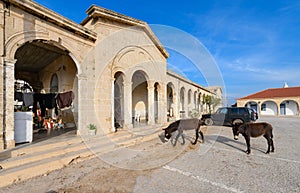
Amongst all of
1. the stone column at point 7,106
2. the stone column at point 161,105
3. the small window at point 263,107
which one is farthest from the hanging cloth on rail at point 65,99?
the small window at point 263,107

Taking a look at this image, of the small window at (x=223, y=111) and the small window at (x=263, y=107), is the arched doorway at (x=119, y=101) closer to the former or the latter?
the small window at (x=223, y=111)

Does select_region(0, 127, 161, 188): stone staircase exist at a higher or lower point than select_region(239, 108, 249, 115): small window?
lower

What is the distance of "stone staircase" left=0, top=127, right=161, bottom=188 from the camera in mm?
3505

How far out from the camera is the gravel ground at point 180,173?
312 cm

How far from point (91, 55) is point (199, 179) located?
20.6ft

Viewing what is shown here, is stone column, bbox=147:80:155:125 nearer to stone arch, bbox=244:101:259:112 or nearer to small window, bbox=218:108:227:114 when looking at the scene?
small window, bbox=218:108:227:114

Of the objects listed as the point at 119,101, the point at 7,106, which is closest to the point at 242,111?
the point at 119,101

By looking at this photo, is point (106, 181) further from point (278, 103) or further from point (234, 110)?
A: point (278, 103)

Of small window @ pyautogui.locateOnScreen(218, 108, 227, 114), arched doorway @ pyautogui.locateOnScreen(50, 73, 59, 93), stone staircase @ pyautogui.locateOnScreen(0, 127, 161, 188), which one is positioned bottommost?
stone staircase @ pyautogui.locateOnScreen(0, 127, 161, 188)

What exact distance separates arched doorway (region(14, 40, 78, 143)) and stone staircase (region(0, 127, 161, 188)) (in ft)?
9.52

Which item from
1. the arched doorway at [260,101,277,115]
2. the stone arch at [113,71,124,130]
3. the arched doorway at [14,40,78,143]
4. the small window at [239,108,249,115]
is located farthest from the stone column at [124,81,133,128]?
the arched doorway at [260,101,277,115]

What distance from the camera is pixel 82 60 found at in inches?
260

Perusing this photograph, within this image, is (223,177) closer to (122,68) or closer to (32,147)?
(32,147)

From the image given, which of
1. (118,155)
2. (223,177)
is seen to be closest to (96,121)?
(118,155)
